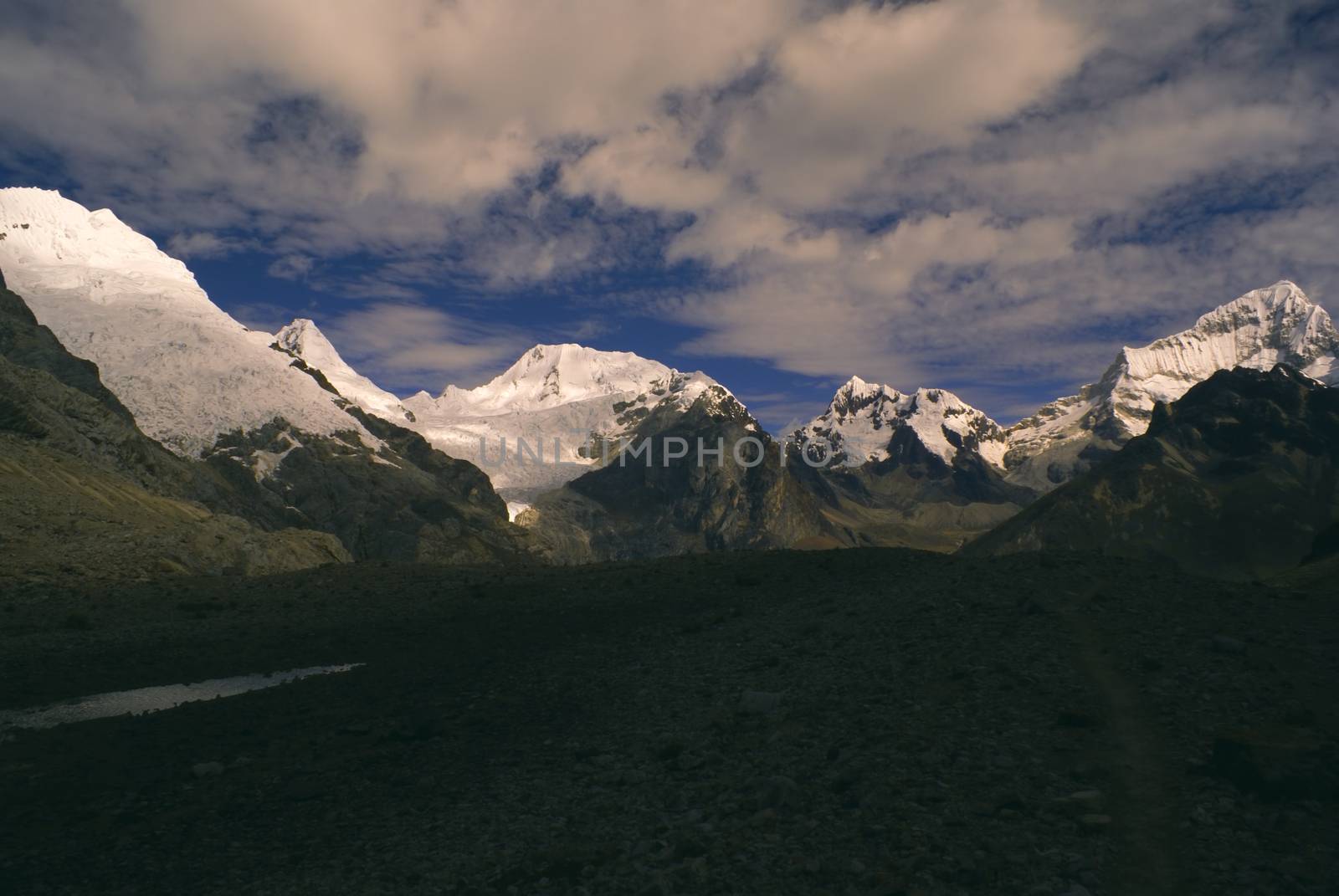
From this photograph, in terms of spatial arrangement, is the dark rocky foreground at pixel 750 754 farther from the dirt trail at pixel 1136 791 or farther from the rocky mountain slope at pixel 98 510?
the rocky mountain slope at pixel 98 510

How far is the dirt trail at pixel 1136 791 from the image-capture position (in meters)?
10.6

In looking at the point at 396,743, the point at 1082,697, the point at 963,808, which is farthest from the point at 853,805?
the point at 396,743

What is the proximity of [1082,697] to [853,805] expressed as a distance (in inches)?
247

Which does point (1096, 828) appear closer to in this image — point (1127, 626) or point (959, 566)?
point (1127, 626)

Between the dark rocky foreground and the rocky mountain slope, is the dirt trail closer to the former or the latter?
the dark rocky foreground

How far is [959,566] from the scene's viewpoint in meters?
28.9

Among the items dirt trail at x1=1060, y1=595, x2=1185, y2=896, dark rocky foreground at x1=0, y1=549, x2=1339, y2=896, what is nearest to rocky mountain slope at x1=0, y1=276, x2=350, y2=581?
dark rocky foreground at x1=0, y1=549, x2=1339, y2=896

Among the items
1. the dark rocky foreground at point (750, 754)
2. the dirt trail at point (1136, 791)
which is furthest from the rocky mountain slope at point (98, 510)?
the dirt trail at point (1136, 791)

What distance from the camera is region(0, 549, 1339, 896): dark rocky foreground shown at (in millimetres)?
11633

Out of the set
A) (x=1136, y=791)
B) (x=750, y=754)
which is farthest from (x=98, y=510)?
(x=1136, y=791)

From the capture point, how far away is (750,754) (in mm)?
15555

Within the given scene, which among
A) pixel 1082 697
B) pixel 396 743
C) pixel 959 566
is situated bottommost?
pixel 396 743

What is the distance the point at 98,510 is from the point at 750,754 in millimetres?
69726

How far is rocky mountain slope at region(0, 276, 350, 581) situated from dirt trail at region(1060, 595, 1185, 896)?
144 ft
